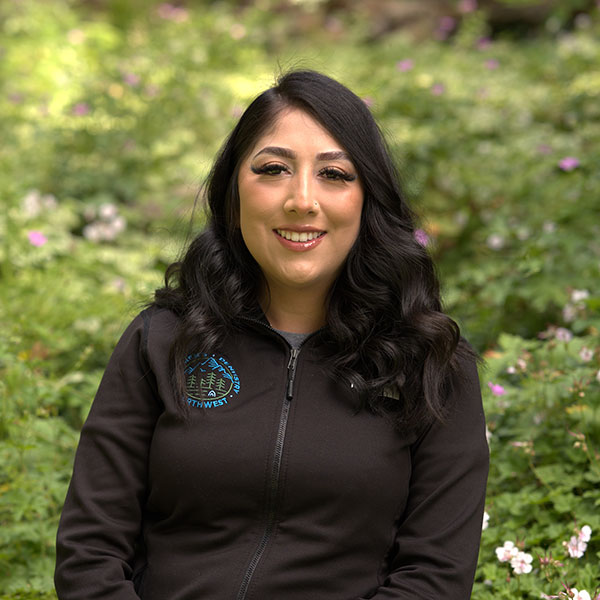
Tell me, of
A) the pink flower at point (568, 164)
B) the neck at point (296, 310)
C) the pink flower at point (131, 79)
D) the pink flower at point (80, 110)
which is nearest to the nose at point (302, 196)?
the neck at point (296, 310)

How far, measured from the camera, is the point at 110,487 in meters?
1.77

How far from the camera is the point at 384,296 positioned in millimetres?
1948

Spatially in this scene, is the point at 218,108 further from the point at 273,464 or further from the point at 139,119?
the point at 273,464

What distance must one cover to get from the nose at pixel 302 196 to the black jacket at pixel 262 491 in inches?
12.7

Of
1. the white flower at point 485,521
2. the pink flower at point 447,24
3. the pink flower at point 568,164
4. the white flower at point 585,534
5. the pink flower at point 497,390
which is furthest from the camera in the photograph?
the pink flower at point 447,24

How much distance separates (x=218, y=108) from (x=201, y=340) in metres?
4.24

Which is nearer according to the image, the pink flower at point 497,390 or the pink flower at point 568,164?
the pink flower at point 497,390

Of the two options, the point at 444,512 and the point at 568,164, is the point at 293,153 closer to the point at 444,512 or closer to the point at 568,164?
the point at 444,512

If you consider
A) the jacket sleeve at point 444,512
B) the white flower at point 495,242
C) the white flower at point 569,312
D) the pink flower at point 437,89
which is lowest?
the jacket sleeve at point 444,512

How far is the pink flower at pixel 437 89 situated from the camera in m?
5.27

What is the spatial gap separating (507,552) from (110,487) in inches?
42.7

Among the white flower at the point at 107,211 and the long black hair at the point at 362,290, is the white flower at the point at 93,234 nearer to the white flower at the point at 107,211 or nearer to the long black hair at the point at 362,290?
the white flower at the point at 107,211

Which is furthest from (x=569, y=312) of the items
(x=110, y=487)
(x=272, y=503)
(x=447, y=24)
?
(x=447, y=24)

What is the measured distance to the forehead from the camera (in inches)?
70.6
